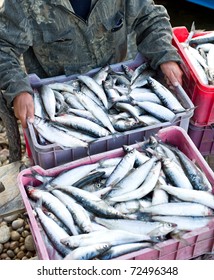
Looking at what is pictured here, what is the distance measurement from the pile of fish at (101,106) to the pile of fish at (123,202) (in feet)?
0.76

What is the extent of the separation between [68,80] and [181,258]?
1.69m

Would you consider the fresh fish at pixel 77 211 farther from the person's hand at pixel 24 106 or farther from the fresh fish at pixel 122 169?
the person's hand at pixel 24 106

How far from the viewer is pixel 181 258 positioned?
2611 millimetres

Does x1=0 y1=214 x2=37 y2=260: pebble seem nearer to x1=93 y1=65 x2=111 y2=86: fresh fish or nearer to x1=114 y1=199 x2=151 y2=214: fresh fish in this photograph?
x1=114 y1=199 x2=151 y2=214: fresh fish

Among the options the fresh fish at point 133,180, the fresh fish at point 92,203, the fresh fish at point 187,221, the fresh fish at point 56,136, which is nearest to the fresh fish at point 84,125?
the fresh fish at point 56,136

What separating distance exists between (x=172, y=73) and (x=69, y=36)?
0.86 metres

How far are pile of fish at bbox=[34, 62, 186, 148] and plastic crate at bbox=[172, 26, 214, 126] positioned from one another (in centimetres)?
21

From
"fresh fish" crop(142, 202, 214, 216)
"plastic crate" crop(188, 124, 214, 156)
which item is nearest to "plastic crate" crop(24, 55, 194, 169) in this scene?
"plastic crate" crop(188, 124, 214, 156)

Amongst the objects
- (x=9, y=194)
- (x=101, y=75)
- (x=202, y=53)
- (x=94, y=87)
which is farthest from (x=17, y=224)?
(x=202, y=53)

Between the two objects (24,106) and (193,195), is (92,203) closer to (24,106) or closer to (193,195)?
(193,195)

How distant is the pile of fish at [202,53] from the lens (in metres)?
3.44
